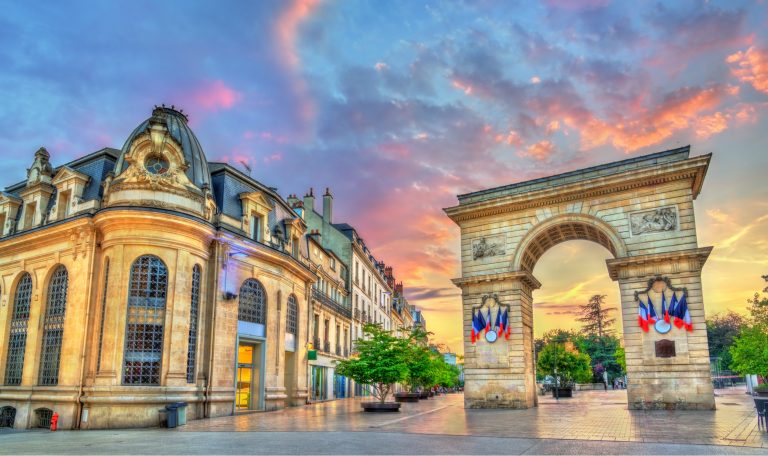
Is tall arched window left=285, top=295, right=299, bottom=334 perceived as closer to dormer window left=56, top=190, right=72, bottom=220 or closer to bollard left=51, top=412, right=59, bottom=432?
dormer window left=56, top=190, right=72, bottom=220

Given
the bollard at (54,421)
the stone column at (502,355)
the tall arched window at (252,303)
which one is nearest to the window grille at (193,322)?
the tall arched window at (252,303)

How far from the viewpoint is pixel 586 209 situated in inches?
1180

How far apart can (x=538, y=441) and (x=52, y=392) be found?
769 inches

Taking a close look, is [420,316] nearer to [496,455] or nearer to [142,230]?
[142,230]

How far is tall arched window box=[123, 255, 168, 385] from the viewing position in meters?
21.9

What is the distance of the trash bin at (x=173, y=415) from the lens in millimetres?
20619

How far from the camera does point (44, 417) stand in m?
22.9

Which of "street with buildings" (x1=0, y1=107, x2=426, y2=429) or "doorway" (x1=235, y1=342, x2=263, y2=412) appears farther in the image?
"doorway" (x1=235, y1=342, x2=263, y2=412)

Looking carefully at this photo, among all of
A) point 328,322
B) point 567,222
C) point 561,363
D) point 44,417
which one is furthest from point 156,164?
point 561,363

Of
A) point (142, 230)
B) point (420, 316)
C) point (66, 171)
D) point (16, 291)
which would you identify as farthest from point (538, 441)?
point (420, 316)

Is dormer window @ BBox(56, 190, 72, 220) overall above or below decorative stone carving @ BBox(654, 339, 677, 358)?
above

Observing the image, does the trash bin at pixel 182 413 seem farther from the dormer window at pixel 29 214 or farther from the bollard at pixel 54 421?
the dormer window at pixel 29 214

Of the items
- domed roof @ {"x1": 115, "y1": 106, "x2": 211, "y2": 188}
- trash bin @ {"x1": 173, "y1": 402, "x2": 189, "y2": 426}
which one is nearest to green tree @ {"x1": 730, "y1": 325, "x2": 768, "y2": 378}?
trash bin @ {"x1": 173, "y1": 402, "x2": 189, "y2": 426}

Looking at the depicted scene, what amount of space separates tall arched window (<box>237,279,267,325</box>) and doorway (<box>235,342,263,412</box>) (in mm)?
1424
